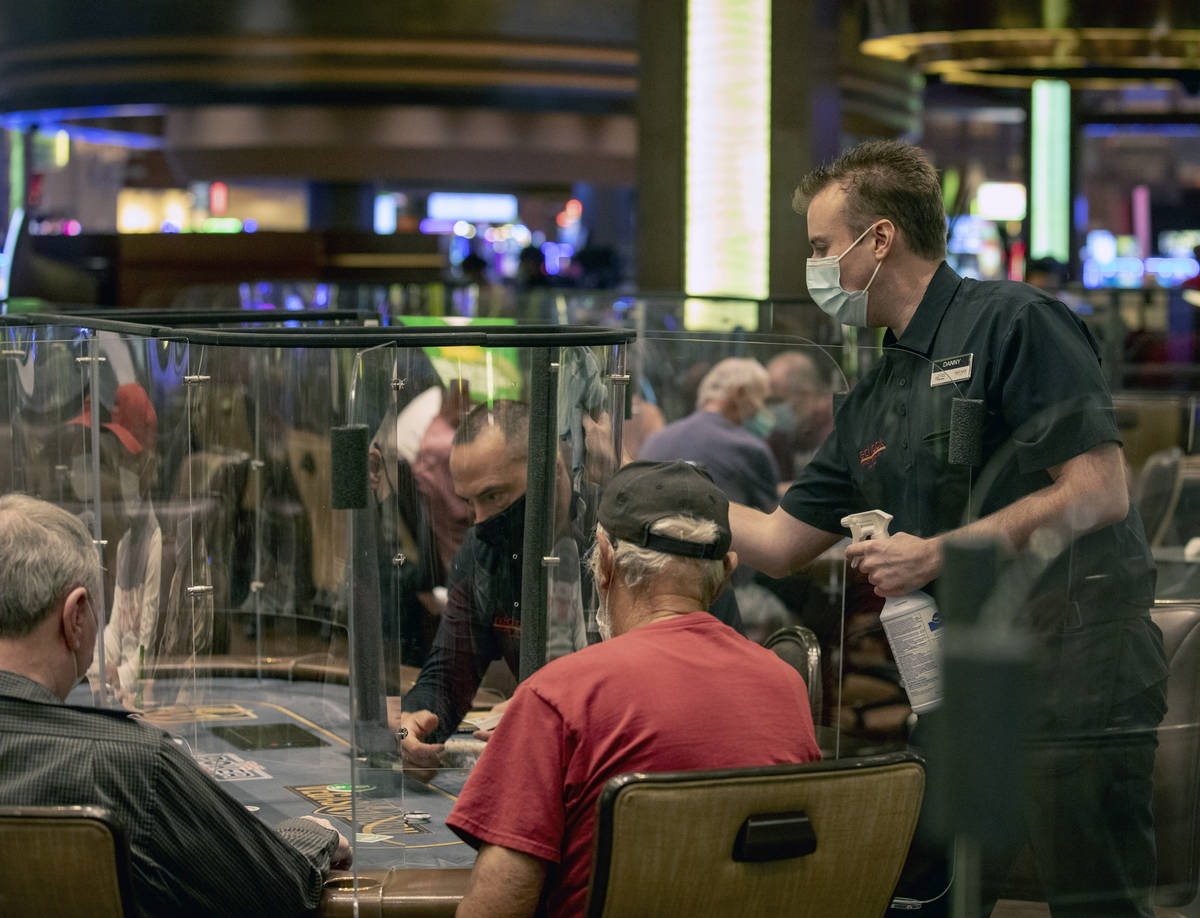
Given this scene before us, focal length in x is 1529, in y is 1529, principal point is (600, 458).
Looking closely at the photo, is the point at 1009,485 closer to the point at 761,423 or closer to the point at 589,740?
the point at 589,740

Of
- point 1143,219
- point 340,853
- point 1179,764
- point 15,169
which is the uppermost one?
point 15,169

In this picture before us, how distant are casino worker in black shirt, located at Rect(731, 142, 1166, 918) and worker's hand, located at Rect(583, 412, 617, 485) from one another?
379mm

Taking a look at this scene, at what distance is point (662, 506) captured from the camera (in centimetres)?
203

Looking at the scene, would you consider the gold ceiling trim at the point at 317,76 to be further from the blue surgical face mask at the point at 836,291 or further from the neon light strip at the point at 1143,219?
the neon light strip at the point at 1143,219

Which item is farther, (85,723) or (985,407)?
(985,407)

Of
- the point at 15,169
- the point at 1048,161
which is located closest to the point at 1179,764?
the point at 1048,161

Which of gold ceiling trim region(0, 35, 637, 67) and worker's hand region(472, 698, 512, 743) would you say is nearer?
worker's hand region(472, 698, 512, 743)

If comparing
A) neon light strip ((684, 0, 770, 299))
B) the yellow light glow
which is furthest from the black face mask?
neon light strip ((684, 0, 770, 299))

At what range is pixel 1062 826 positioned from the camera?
76.3 inches

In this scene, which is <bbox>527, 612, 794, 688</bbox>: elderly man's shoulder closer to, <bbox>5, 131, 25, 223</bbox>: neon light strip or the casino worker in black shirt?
the casino worker in black shirt

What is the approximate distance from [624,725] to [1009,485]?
0.77m

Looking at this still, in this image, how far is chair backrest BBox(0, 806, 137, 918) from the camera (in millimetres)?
1770

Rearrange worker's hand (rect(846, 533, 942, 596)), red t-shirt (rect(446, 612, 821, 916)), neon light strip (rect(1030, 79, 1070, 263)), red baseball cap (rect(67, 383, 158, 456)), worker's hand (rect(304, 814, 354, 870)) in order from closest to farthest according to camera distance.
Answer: red t-shirt (rect(446, 612, 821, 916)) < worker's hand (rect(304, 814, 354, 870)) < worker's hand (rect(846, 533, 942, 596)) < red baseball cap (rect(67, 383, 158, 456)) < neon light strip (rect(1030, 79, 1070, 263))

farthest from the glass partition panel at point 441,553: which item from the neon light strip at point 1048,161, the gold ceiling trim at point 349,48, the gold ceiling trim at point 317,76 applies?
the neon light strip at point 1048,161
